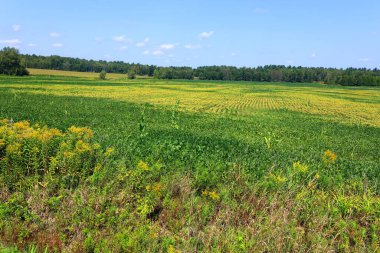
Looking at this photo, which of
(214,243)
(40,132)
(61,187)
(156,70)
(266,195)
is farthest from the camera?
(156,70)

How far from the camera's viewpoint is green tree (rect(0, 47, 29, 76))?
89938 millimetres

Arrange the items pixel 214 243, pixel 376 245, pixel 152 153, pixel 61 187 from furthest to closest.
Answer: pixel 152 153 → pixel 61 187 → pixel 376 245 → pixel 214 243

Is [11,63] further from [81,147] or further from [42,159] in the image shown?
[81,147]

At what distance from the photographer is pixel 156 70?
15338 centimetres

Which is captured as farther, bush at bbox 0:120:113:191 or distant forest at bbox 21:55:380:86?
distant forest at bbox 21:55:380:86

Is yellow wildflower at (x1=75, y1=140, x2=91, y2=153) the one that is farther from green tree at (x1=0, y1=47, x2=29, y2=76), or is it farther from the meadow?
green tree at (x1=0, y1=47, x2=29, y2=76)

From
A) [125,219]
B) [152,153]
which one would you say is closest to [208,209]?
[125,219]

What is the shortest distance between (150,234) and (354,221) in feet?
11.4

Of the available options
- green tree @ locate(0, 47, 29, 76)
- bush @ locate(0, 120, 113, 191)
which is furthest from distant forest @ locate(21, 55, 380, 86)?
bush @ locate(0, 120, 113, 191)

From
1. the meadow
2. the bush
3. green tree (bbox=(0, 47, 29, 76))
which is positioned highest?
green tree (bbox=(0, 47, 29, 76))

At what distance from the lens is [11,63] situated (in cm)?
9038

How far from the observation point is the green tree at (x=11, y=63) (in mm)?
89938

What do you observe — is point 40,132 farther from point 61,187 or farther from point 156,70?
point 156,70

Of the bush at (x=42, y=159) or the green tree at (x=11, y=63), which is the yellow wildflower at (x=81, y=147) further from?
the green tree at (x=11, y=63)
